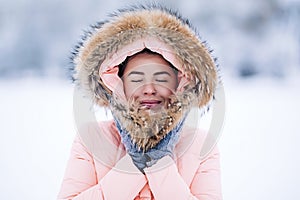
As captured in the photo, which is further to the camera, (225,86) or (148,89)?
(225,86)

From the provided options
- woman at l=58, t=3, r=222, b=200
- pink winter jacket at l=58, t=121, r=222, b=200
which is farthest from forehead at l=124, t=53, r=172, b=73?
pink winter jacket at l=58, t=121, r=222, b=200

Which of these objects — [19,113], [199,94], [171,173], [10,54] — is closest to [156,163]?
[171,173]

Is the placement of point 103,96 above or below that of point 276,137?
above

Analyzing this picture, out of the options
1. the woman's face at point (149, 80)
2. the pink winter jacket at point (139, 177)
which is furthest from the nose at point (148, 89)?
the pink winter jacket at point (139, 177)

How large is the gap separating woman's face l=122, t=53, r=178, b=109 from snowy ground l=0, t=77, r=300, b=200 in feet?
1.78

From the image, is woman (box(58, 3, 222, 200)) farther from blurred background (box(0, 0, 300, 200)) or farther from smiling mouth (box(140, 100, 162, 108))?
blurred background (box(0, 0, 300, 200))

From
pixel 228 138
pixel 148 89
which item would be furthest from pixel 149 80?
pixel 228 138

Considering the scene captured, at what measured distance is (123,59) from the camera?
1.07 m

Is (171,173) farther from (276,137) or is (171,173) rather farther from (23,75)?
(23,75)

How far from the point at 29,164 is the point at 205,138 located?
0.66 meters

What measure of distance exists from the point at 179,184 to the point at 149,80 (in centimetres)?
20

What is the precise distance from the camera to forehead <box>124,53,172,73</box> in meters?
1.07

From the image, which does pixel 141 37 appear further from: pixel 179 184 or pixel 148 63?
pixel 179 184

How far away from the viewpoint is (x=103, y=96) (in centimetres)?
108
